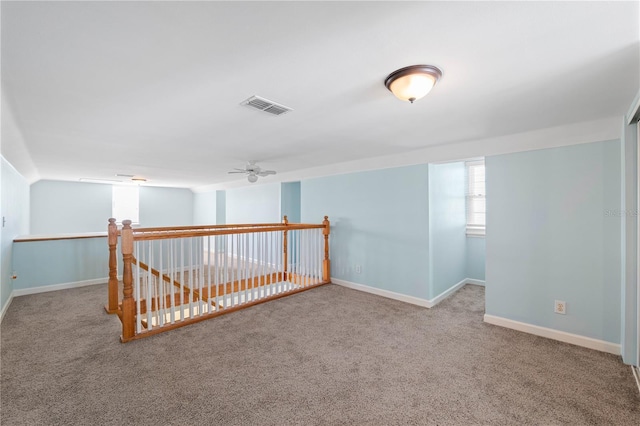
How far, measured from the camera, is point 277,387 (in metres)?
2.04

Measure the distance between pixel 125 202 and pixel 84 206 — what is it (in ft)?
3.30

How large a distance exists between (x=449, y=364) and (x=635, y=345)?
1.57 metres

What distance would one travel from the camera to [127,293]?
276 centimetres

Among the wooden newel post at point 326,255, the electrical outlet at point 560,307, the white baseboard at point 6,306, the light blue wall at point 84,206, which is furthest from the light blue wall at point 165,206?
the electrical outlet at point 560,307

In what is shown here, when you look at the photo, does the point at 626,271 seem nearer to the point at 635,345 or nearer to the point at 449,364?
the point at 635,345

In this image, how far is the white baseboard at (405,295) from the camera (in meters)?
3.90

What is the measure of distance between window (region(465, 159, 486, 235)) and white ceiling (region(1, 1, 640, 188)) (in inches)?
84.0

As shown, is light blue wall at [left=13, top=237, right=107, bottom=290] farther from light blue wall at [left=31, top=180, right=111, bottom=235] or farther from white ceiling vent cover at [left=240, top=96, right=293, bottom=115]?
white ceiling vent cover at [left=240, top=96, right=293, bottom=115]

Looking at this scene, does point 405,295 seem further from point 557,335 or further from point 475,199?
point 475,199

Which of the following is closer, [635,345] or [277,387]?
[277,387]

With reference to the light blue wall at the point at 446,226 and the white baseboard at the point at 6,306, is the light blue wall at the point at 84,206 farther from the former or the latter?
the light blue wall at the point at 446,226

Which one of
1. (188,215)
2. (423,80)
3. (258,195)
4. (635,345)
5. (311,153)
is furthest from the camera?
(188,215)

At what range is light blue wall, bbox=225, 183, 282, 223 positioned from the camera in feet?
22.2

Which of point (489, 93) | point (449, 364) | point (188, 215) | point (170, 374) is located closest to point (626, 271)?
point (449, 364)
